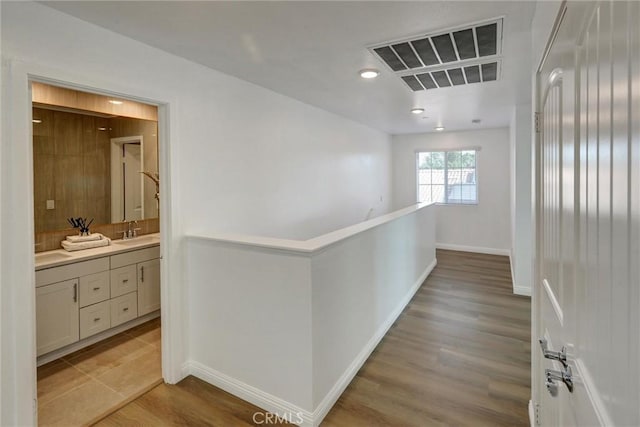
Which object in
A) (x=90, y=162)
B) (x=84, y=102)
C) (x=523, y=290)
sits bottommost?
(x=523, y=290)

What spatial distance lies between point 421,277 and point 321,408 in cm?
288

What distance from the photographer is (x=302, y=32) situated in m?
2.09

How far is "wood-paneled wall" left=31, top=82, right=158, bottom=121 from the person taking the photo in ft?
9.62

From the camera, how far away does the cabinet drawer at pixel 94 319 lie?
289cm

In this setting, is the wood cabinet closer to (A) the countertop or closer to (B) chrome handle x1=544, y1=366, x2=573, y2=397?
(A) the countertop

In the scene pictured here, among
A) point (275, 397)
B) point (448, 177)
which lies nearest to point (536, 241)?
point (275, 397)

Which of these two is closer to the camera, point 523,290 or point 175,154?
point 175,154

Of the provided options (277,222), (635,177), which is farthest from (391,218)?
(635,177)

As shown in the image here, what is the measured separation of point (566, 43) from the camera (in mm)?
972

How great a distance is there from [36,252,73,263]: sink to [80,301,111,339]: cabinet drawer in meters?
0.47

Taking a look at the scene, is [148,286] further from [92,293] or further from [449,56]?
[449,56]

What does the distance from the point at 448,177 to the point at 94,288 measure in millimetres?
6140

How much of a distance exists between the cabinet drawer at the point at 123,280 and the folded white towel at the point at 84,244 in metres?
0.35

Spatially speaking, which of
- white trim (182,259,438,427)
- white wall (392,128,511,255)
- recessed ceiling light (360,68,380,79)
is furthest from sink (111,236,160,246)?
white wall (392,128,511,255)
